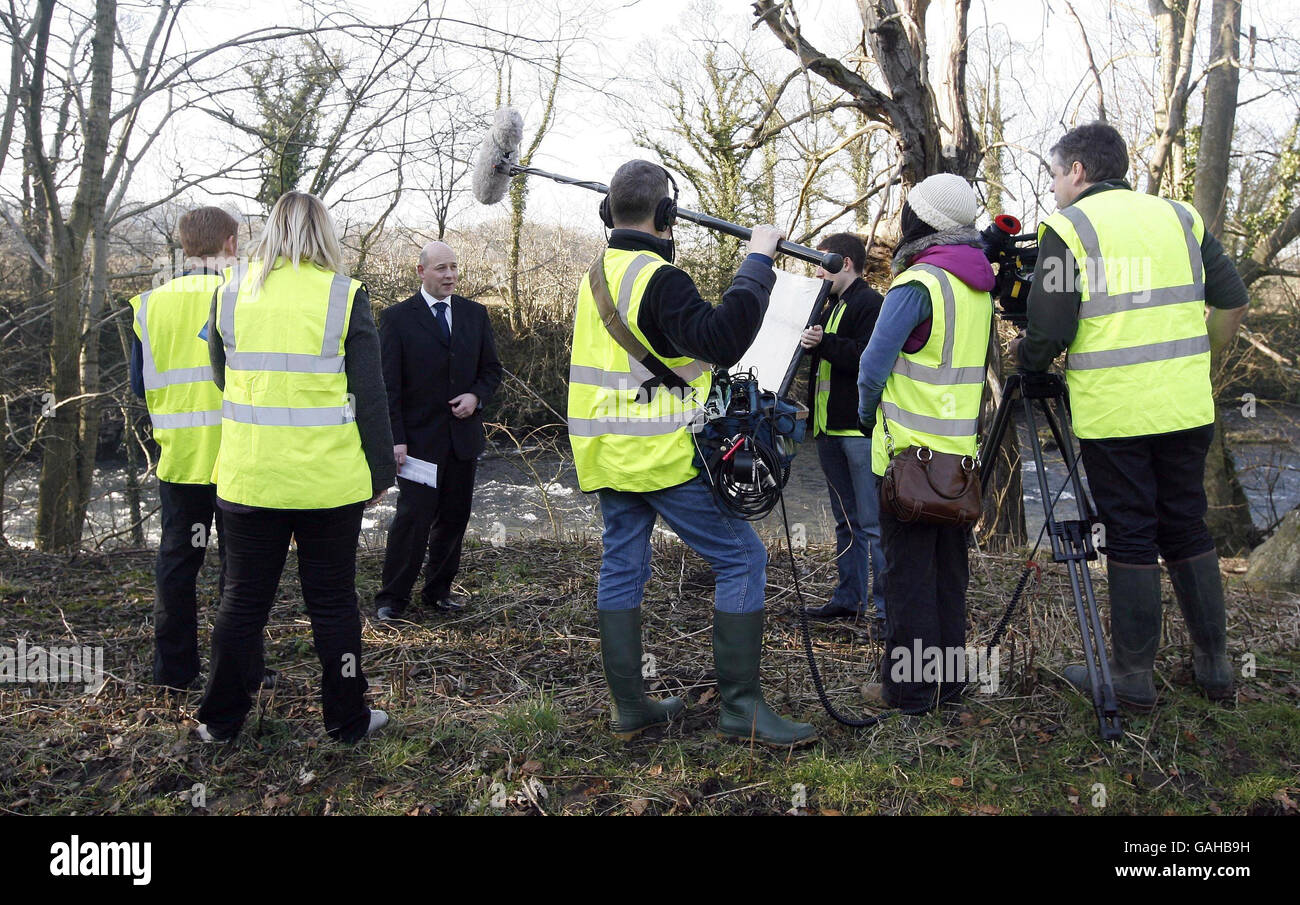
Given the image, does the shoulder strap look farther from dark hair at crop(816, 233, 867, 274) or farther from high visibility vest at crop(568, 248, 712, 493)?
dark hair at crop(816, 233, 867, 274)

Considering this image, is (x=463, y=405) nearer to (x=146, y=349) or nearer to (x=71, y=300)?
(x=146, y=349)

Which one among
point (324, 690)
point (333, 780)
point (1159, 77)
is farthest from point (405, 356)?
point (1159, 77)

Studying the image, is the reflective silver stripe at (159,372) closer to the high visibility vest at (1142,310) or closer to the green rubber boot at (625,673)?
the green rubber boot at (625,673)

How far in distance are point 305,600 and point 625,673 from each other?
119 cm

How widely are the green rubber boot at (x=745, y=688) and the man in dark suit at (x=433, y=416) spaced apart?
2.27 metres

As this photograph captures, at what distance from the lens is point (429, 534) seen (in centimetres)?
525

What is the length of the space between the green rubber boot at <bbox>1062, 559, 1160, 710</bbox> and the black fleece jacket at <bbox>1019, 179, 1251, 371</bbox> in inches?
33.8

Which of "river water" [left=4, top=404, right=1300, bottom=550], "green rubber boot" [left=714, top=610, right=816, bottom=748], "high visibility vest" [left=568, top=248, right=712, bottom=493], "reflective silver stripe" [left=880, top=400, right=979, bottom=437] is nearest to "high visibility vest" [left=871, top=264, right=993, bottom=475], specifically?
"reflective silver stripe" [left=880, top=400, right=979, bottom=437]

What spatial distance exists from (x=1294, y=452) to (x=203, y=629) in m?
13.8

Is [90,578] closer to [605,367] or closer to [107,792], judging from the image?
[107,792]

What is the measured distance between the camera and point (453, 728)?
3.53 m

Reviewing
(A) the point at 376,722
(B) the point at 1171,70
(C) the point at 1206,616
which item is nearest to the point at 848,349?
(C) the point at 1206,616

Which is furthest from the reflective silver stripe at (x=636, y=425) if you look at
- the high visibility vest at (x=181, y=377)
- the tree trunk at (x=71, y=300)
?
the tree trunk at (x=71, y=300)

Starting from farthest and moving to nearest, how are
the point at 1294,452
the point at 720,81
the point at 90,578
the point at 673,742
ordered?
the point at 720,81
the point at 1294,452
the point at 90,578
the point at 673,742
